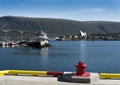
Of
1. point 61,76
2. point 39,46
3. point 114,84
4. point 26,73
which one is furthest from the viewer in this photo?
point 39,46

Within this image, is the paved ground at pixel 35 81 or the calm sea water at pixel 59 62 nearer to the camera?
the paved ground at pixel 35 81

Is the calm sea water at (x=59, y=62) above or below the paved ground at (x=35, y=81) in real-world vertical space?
below

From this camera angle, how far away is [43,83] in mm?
14211

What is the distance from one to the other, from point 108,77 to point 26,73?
387cm

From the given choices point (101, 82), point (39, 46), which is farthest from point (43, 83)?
point (39, 46)

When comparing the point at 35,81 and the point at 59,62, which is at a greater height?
the point at 35,81

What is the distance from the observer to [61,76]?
15.3m

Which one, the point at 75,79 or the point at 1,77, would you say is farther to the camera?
the point at 1,77

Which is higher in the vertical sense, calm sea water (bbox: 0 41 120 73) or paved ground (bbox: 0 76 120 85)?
paved ground (bbox: 0 76 120 85)

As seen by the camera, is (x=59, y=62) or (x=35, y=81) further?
(x=59, y=62)

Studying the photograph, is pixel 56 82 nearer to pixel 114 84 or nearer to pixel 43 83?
pixel 43 83

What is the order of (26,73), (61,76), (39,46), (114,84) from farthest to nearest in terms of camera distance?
(39,46), (26,73), (61,76), (114,84)

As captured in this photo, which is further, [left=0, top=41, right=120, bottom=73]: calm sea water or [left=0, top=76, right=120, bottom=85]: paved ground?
[left=0, top=41, right=120, bottom=73]: calm sea water

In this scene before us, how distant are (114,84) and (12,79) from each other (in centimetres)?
431
